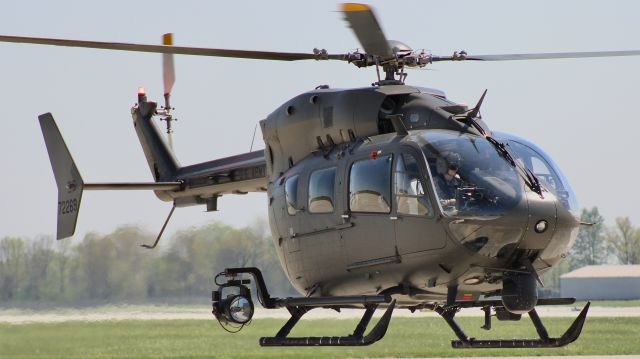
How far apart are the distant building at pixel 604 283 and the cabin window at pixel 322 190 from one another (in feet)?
158

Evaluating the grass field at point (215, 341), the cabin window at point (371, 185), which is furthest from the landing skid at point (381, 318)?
the grass field at point (215, 341)

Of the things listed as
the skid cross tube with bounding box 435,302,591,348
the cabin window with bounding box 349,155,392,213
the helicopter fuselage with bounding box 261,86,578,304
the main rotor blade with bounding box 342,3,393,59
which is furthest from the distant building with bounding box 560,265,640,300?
the cabin window with bounding box 349,155,392,213

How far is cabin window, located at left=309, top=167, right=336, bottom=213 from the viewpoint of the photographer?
492 inches

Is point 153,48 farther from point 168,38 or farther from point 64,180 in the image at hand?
point 168,38

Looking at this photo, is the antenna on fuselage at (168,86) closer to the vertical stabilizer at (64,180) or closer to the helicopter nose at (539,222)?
the vertical stabilizer at (64,180)

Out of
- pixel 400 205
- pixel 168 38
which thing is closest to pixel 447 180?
pixel 400 205

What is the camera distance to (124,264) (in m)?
24.8

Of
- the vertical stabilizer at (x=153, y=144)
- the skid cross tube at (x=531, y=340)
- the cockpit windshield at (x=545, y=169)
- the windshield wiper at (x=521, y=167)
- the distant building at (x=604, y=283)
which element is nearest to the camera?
the windshield wiper at (x=521, y=167)

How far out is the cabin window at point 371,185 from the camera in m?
11.7

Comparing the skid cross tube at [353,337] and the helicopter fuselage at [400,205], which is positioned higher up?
the helicopter fuselage at [400,205]

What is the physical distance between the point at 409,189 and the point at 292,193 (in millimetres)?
2100

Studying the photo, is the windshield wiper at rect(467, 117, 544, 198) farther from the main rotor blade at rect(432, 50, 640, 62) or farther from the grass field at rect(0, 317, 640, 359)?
the grass field at rect(0, 317, 640, 359)

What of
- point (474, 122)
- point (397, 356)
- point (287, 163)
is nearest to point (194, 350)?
point (397, 356)

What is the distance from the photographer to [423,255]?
1146 centimetres
